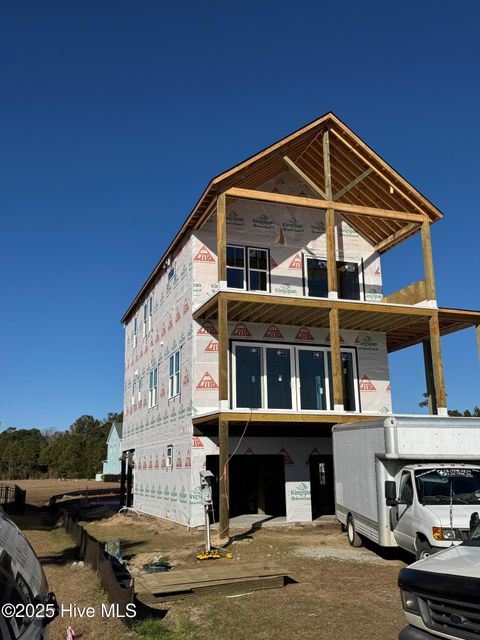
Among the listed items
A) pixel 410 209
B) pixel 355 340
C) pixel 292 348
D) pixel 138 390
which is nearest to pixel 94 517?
pixel 138 390

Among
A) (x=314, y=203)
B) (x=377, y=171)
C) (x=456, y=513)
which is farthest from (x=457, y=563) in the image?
(x=377, y=171)

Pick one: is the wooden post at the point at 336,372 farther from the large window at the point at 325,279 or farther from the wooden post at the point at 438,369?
the large window at the point at 325,279

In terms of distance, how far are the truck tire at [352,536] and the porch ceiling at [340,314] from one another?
7.36 m

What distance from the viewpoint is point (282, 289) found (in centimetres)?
2297

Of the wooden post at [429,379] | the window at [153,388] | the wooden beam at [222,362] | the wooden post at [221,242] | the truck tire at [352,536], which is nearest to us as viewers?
the truck tire at [352,536]

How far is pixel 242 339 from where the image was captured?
857 inches

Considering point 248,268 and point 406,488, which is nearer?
point 406,488

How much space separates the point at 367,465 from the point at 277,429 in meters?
8.42

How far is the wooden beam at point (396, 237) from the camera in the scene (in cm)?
2314

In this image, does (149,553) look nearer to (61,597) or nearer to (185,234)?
(61,597)

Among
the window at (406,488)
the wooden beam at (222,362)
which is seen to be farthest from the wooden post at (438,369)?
the window at (406,488)

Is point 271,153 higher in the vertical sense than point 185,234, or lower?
higher

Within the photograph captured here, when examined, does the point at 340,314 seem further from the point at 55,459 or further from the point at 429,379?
the point at 55,459

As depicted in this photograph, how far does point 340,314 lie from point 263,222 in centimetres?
520
